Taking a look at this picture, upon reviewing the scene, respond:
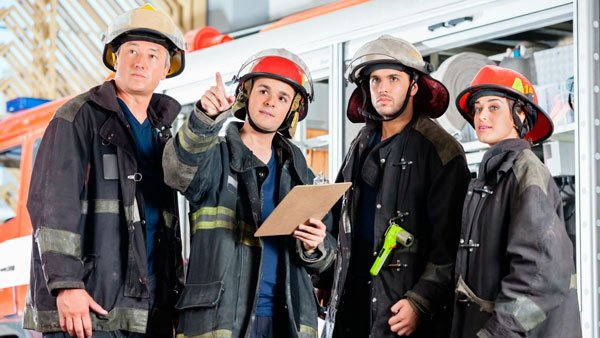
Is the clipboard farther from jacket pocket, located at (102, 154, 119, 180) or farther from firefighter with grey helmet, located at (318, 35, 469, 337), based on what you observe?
jacket pocket, located at (102, 154, 119, 180)

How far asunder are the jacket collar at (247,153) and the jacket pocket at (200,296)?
436mm

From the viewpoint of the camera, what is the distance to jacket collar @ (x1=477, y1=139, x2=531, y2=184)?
318 cm

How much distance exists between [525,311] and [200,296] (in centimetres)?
110

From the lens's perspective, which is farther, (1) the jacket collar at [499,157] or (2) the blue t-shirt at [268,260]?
(2) the blue t-shirt at [268,260]

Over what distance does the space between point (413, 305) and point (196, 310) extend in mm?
768

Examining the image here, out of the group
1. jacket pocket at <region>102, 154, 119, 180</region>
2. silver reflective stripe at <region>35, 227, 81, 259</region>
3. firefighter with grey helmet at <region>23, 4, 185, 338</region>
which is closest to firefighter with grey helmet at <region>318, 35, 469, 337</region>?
firefighter with grey helmet at <region>23, 4, 185, 338</region>

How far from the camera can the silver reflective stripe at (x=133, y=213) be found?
328 centimetres

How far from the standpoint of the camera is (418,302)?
131 inches

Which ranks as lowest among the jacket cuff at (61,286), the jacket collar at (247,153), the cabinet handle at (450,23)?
the jacket cuff at (61,286)

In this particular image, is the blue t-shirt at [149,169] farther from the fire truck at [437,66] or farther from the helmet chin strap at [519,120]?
the fire truck at [437,66]

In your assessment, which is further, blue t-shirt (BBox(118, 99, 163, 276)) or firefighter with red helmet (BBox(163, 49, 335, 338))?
blue t-shirt (BBox(118, 99, 163, 276))

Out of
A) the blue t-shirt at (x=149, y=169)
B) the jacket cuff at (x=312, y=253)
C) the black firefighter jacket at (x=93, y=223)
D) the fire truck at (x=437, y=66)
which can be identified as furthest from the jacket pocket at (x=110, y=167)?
the fire truck at (x=437, y=66)

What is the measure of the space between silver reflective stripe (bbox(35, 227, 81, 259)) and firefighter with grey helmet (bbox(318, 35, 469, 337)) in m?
1.01

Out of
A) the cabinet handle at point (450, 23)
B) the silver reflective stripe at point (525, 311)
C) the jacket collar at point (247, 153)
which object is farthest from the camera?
the cabinet handle at point (450, 23)
